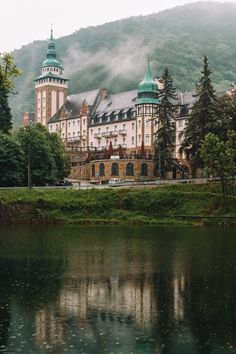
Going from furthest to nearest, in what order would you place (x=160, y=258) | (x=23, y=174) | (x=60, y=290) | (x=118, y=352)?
(x=23, y=174) → (x=160, y=258) → (x=60, y=290) → (x=118, y=352)

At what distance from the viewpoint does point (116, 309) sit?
82.3 feet

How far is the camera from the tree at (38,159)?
9094cm

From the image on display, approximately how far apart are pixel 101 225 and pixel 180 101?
51.4 meters

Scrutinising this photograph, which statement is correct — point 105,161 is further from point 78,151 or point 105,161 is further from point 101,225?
point 101,225

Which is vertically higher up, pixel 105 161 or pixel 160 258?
pixel 105 161

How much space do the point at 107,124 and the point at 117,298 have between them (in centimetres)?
10280

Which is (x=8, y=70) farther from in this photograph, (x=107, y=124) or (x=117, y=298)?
(x=107, y=124)

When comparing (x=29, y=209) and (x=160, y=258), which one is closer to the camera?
(x=160, y=258)

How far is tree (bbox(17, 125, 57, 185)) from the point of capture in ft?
298

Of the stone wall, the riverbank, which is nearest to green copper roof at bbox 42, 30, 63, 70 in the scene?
the stone wall

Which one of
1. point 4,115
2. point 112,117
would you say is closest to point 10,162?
point 4,115

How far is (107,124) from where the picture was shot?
128625 mm

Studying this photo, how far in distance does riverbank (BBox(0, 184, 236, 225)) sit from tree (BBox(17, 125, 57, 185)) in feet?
25.6

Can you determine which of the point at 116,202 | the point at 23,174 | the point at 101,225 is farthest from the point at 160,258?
the point at 23,174
